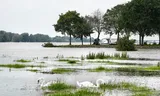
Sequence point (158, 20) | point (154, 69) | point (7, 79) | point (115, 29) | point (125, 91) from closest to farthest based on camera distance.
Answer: point (125, 91) → point (7, 79) → point (154, 69) → point (158, 20) → point (115, 29)

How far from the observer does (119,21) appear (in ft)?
458

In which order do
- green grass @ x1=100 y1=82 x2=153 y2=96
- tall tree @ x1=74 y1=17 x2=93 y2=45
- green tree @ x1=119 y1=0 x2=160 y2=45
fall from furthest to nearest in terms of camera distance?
1. tall tree @ x1=74 y1=17 x2=93 y2=45
2. green tree @ x1=119 y1=0 x2=160 y2=45
3. green grass @ x1=100 y1=82 x2=153 y2=96

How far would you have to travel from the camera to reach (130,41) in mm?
99500

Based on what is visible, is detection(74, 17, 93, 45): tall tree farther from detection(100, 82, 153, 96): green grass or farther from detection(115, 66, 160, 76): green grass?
detection(100, 82, 153, 96): green grass

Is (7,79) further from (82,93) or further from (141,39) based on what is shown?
(141,39)

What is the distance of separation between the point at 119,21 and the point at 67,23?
72.6 ft

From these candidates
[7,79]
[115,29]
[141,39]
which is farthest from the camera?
[115,29]

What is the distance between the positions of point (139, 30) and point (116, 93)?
4351 inches

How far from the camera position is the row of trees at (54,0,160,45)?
130 meters

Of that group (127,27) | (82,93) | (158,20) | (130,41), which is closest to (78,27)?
(127,27)

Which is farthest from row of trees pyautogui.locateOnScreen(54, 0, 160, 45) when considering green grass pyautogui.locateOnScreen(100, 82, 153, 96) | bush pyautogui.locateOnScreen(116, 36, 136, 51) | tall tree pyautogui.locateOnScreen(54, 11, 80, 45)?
green grass pyautogui.locateOnScreen(100, 82, 153, 96)

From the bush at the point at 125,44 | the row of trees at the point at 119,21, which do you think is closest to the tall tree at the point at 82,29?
the row of trees at the point at 119,21

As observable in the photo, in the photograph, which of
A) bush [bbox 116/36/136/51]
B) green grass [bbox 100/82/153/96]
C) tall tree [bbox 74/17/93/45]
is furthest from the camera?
tall tree [bbox 74/17/93/45]

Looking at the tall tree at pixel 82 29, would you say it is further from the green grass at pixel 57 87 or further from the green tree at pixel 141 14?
the green grass at pixel 57 87
